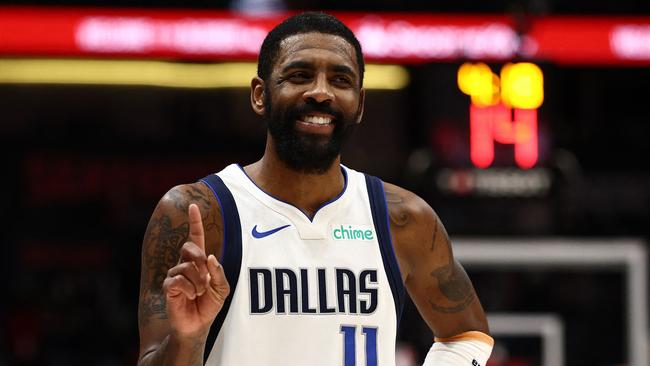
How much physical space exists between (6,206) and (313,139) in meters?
9.71

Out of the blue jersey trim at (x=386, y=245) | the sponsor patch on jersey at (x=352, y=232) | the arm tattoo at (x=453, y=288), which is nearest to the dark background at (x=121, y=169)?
the arm tattoo at (x=453, y=288)

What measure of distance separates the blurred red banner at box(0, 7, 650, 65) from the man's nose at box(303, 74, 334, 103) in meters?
6.21

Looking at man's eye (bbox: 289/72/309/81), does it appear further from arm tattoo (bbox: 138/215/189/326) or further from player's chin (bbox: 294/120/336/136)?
arm tattoo (bbox: 138/215/189/326)

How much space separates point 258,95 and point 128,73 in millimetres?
8944

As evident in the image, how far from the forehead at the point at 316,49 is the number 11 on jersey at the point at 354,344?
669 mm

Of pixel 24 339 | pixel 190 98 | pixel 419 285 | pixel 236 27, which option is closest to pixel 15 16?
pixel 236 27

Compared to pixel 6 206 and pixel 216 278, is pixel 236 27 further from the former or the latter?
pixel 216 278

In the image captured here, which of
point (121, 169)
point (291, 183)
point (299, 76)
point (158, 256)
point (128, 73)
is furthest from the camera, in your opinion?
point (121, 169)

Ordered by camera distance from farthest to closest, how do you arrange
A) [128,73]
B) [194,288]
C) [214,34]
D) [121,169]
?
[121,169] < [128,73] < [214,34] < [194,288]

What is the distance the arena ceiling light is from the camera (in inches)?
475

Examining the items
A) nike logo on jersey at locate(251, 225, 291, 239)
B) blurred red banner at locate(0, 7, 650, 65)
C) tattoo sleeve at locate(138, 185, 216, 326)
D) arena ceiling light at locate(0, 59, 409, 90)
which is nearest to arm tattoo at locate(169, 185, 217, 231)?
tattoo sleeve at locate(138, 185, 216, 326)

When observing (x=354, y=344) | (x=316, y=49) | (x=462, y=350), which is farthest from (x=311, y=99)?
(x=462, y=350)

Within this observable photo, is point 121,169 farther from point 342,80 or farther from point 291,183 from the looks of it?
point 342,80

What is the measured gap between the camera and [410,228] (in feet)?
11.2
